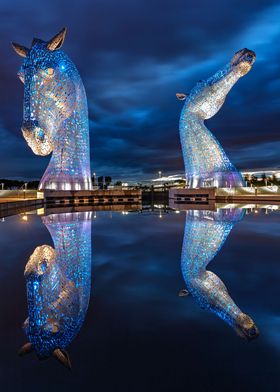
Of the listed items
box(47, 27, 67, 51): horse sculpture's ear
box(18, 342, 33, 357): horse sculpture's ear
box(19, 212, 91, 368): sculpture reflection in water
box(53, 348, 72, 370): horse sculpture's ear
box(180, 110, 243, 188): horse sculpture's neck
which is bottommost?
box(53, 348, 72, 370): horse sculpture's ear

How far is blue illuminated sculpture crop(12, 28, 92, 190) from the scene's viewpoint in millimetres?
15438

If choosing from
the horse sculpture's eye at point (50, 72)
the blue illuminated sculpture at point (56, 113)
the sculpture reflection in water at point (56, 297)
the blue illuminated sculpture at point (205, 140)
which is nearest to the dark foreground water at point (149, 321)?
the sculpture reflection in water at point (56, 297)

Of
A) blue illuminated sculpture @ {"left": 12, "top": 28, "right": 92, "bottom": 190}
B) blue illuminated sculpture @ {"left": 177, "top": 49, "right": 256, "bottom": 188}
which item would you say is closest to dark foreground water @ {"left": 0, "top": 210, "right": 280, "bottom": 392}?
blue illuminated sculpture @ {"left": 12, "top": 28, "right": 92, "bottom": 190}

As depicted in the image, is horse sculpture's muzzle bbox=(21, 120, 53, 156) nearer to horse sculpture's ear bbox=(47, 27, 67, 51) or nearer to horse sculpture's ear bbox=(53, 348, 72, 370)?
horse sculpture's ear bbox=(47, 27, 67, 51)

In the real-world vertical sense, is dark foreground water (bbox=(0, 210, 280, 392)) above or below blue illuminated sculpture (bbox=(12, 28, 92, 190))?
below

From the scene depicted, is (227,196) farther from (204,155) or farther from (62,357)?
(62,357)

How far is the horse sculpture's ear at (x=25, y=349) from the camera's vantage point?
2.95m

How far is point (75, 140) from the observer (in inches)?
856

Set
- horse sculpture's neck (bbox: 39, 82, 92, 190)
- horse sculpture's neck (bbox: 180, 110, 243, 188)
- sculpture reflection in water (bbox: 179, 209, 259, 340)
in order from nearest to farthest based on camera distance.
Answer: sculpture reflection in water (bbox: 179, 209, 259, 340), horse sculpture's neck (bbox: 39, 82, 92, 190), horse sculpture's neck (bbox: 180, 110, 243, 188)

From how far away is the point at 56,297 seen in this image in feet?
14.0

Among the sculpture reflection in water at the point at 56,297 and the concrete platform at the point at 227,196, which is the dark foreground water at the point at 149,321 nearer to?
the sculpture reflection in water at the point at 56,297

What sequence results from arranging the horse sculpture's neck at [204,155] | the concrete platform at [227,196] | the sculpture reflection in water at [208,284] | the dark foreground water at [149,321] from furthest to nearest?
the concrete platform at [227,196] → the horse sculpture's neck at [204,155] → the sculpture reflection in water at [208,284] → the dark foreground water at [149,321]

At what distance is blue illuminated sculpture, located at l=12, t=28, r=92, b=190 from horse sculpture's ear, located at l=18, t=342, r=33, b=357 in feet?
42.2

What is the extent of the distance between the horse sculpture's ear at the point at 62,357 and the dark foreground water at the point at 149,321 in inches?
1.6
